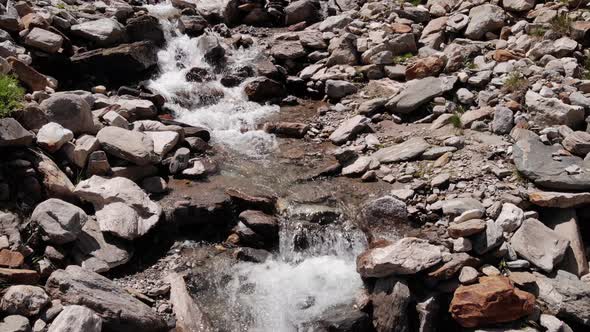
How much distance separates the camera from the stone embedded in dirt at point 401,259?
568 cm

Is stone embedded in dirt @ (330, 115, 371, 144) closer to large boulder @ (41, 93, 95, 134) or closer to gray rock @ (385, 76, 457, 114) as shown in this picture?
gray rock @ (385, 76, 457, 114)

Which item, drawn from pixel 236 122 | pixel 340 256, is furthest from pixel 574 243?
pixel 236 122

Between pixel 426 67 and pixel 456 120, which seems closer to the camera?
pixel 456 120

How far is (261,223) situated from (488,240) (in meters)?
2.77

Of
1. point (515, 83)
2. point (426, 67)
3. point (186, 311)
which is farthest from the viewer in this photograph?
point (426, 67)

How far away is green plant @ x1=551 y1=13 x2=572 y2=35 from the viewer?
9.14m

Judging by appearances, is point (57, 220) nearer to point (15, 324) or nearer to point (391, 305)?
point (15, 324)

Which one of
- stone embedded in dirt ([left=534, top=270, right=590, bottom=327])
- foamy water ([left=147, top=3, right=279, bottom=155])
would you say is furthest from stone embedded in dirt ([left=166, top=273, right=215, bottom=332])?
stone embedded in dirt ([left=534, top=270, right=590, bottom=327])

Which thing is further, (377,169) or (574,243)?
(377,169)

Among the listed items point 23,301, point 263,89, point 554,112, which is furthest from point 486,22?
point 23,301

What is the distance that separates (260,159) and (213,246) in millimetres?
2299

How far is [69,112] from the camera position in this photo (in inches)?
289

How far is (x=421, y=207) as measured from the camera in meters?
6.86

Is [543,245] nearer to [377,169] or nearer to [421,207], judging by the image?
[421,207]
